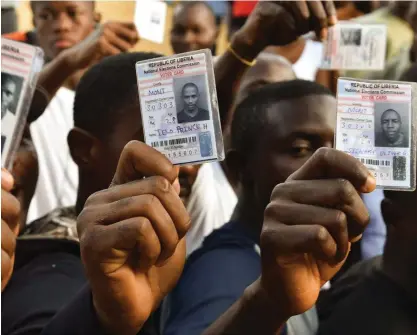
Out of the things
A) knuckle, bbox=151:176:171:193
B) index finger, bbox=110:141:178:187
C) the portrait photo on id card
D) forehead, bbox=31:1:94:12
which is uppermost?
forehead, bbox=31:1:94:12

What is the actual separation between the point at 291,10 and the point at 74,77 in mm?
1286

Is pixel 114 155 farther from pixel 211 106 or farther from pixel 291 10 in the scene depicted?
pixel 211 106

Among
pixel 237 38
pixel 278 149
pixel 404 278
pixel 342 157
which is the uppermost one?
pixel 237 38

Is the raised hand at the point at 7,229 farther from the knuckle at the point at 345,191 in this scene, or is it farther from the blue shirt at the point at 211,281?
the knuckle at the point at 345,191

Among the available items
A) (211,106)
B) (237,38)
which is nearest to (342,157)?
(211,106)

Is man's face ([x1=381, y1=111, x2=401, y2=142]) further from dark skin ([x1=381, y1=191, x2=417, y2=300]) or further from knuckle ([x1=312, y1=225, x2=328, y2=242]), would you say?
dark skin ([x1=381, y1=191, x2=417, y2=300])

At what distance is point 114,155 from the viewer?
5.13 ft

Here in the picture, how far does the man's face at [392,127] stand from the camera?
2.98ft

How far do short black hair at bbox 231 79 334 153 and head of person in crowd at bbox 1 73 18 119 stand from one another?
0.63 metres

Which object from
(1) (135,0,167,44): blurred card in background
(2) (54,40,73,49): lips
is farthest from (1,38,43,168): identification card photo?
(2) (54,40,73,49): lips

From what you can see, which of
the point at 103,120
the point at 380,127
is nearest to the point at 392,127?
the point at 380,127

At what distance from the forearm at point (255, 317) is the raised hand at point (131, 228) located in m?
0.14

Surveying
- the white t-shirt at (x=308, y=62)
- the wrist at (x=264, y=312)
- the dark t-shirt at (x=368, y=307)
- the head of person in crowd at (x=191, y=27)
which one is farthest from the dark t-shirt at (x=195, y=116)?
the head of person in crowd at (x=191, y=27)

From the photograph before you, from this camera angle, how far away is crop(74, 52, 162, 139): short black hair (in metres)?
1.55
